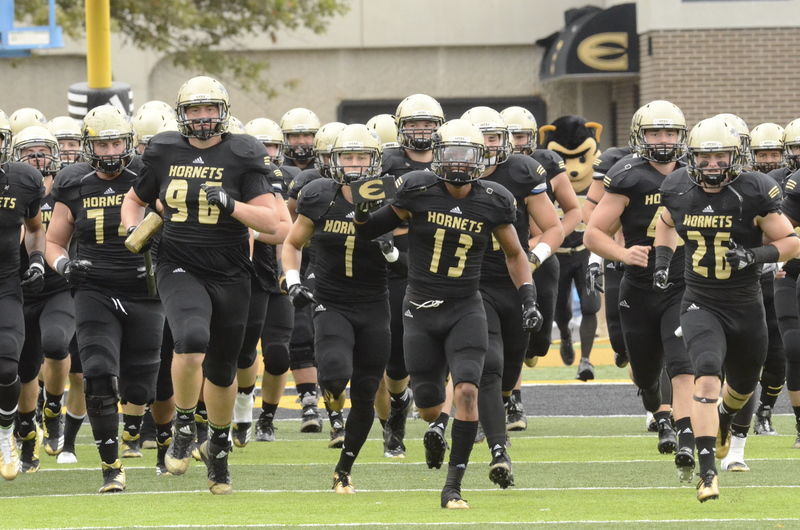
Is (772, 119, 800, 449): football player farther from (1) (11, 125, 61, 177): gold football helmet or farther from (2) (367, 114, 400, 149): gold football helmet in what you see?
(1) (11, 125, 61, 177): gold football helmet

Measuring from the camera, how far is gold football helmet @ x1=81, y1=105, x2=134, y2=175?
363 inches

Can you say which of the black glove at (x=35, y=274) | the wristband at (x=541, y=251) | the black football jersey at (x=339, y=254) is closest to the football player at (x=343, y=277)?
the black football jersey at (x=339, y=254)

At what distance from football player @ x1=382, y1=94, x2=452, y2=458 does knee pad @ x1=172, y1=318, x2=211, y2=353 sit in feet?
6.20

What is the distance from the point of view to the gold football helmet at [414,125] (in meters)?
10.1

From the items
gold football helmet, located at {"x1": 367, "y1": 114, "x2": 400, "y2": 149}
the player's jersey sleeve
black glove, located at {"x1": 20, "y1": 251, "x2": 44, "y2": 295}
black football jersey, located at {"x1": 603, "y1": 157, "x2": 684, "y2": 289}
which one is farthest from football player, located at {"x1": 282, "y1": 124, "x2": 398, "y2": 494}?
the player's jersey sleeve

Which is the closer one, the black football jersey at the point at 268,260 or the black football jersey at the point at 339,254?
the black football jersey at the point at 339,254

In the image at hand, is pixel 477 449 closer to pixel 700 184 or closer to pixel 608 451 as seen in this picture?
pixel 608 451

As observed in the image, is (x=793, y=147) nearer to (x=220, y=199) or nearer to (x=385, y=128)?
(x=385, y=128)

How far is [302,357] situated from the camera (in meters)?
11.5

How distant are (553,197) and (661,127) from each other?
211 cm

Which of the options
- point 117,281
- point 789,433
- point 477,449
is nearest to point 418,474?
point 477,449

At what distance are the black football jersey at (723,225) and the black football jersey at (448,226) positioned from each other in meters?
0.88

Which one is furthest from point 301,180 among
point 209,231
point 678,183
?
point 678,183

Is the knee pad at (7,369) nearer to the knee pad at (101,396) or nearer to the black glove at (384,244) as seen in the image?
the knee pad at (101,396)
